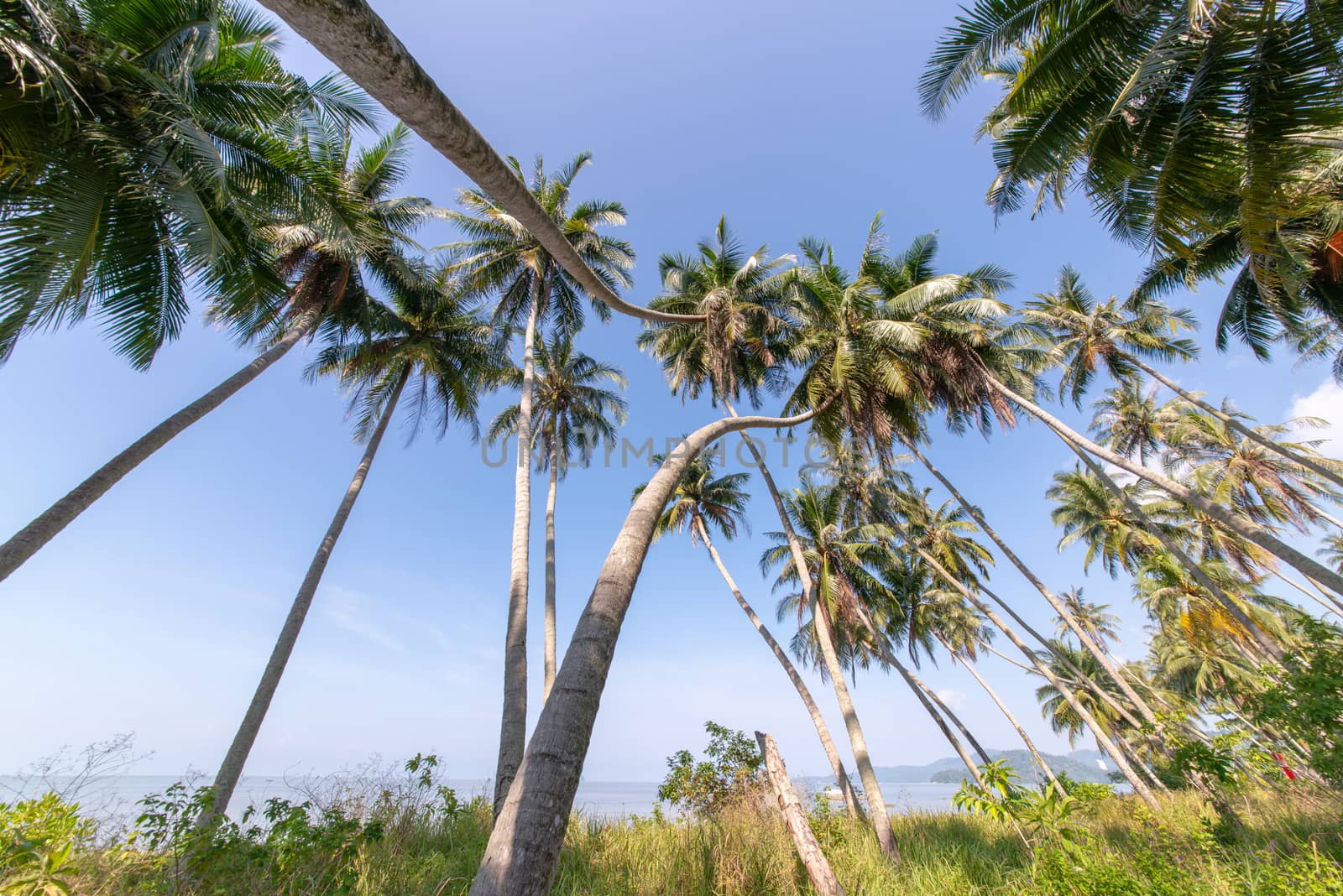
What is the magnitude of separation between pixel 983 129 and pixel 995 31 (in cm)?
381

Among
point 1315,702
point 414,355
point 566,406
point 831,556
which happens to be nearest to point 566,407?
point 566,406

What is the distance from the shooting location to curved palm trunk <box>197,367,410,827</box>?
8164 mm

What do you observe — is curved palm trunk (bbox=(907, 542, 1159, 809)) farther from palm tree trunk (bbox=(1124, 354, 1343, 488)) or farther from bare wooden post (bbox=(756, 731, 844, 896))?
bare wooden post (bbox=(756, 731, 844, 896))

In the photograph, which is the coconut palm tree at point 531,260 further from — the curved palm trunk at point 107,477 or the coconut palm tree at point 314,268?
the curved palm trunk at point 107,477

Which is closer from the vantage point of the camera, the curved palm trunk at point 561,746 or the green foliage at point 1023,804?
the curved palm trunk at point 561,746

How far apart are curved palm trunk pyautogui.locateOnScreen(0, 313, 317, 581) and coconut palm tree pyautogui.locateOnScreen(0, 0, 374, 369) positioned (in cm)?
99

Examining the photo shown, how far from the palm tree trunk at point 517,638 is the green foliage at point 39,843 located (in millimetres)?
3906

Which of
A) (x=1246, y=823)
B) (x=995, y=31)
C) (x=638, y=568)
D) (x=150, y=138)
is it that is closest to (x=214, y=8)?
(x=150, y=138)

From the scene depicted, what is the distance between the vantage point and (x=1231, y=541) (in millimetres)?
18859

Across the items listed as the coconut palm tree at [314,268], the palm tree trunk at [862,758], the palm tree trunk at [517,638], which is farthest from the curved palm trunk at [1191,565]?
the coconut palm tree at [314,268]

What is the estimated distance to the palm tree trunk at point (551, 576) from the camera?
47.0 ft

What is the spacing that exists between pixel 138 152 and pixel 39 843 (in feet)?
24.0

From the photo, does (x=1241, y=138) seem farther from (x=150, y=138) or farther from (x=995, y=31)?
(x=150, y=138)

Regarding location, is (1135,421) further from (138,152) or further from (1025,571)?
(138,152)
